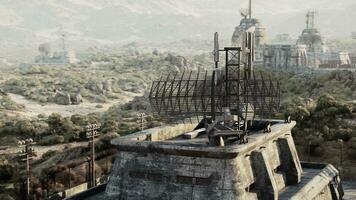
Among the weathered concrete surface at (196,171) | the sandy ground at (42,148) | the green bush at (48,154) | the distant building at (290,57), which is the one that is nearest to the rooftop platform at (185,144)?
the weathered concrete surface at (196,171)

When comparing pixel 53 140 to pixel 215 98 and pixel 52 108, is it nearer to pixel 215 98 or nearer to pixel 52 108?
pixel 215 98

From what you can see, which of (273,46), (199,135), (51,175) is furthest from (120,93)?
(199,135)

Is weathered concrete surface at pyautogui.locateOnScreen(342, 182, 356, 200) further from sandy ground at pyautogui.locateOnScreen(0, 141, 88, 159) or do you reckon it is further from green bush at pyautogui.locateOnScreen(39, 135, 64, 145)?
green bush at pyautogui.locateOnScreen(39, 135, 64, 145)

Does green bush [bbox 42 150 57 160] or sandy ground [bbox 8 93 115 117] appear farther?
sandy ground [bbox 8 93 115 117]

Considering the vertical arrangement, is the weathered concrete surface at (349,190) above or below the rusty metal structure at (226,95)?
below

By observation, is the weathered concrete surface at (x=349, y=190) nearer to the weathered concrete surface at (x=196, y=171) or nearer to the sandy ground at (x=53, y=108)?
the weathered concrete surface at (x=196, y=171)

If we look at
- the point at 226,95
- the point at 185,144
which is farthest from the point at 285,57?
the point at 185,144

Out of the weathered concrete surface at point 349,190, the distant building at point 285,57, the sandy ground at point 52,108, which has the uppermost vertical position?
the distant building at point 285,57

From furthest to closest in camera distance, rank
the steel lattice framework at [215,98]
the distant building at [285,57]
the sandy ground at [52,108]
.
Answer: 1. the distant building at [285,57]
2. the sandy ground at [52,108]
3. the steel lattice framework at [215,98]

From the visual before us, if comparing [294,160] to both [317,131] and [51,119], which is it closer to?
[317,131]

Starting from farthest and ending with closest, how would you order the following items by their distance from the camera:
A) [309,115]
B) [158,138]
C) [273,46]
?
[273,46] → [309,115] → [158,138]

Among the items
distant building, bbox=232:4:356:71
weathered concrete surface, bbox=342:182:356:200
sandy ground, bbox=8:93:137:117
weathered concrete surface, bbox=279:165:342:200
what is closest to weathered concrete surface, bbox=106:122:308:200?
weathered concrete surface, bbox=279:165:342:200
